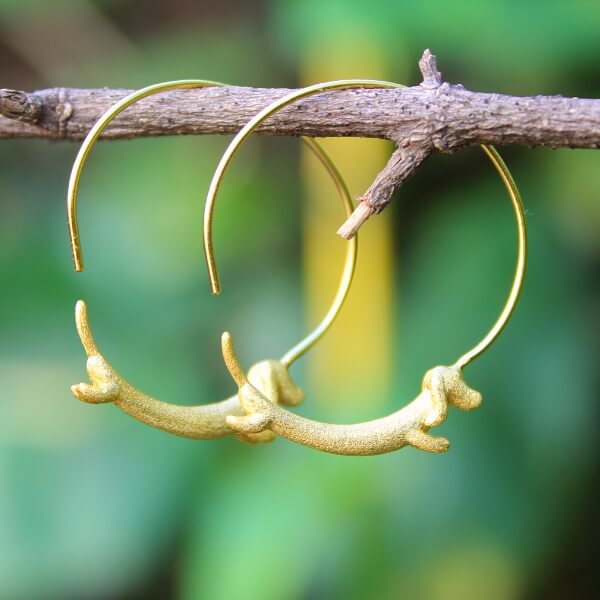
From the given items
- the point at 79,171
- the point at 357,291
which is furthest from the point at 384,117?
the point at 357,291

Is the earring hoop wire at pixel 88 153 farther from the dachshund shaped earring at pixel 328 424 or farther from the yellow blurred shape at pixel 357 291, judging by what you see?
the yellow blurred shape at pixel 357 291

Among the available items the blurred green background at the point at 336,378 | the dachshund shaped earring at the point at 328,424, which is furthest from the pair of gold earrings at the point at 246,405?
the blurred green background at the point at 336,378

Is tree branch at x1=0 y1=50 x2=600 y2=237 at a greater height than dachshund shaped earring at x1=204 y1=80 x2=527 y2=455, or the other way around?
tree branch at x1=0 y1=50 x2=600 y2=237

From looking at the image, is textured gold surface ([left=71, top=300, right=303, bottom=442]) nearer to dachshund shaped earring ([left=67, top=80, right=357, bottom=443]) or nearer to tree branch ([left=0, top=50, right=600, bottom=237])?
dachshund shaped earring ([left=67, top=80, right=357, bottom=443])

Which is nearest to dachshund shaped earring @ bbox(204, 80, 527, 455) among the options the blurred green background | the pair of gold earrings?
the pair of gold earrings

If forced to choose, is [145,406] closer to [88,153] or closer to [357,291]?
[88,153]

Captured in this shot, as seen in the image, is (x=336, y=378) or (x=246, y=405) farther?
(x=336, y=378)

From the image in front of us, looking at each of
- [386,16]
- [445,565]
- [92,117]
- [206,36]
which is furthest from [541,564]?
[206,36]
